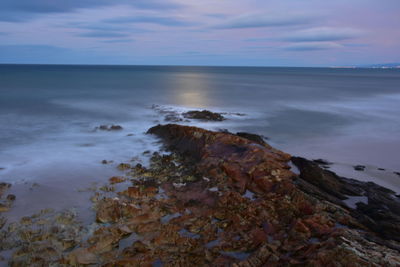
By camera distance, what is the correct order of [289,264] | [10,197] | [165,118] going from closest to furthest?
[289,264], [10,197], [165,118]

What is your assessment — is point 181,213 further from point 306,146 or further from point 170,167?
Answer: point 306,146

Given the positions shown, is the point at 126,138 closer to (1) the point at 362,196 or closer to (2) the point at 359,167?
(2) the point at 359,167

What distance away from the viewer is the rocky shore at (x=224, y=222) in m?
7.79

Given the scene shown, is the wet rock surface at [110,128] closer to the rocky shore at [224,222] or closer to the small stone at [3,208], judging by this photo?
the rocky shore at [224,222]

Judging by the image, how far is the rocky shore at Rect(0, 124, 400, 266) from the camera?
779 cm

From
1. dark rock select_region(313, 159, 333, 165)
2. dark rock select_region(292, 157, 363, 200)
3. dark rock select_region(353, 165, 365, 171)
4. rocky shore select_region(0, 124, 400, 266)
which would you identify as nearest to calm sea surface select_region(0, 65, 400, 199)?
dark rock select_region(353, 165, 365, 171)

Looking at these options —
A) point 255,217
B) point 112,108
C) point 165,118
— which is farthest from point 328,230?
point 112,108

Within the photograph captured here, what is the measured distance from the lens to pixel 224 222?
9578 mm

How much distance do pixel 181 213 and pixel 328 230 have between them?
4415 mm

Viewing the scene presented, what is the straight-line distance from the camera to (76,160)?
1596 cm

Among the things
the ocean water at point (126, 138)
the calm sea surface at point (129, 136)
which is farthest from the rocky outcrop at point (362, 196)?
the calm sea surface at point (129, 136)

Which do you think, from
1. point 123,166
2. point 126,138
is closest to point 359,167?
point 123,166

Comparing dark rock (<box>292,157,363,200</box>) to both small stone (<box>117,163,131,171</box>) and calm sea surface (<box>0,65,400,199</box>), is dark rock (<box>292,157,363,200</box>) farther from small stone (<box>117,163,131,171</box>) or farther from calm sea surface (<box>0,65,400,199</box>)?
small stone (<box>117,163,131,171</box>)

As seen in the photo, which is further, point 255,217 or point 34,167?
point 34,167
